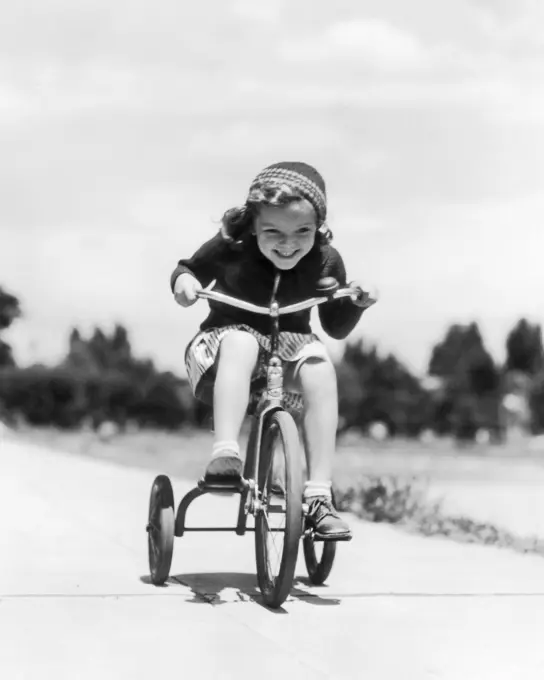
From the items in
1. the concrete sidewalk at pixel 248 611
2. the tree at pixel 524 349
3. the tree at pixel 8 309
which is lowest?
the concrete sidewalk at pixel 248 611

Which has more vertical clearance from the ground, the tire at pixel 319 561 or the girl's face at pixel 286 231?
the girl's face at pixel 286 231

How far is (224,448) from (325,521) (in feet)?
1.45

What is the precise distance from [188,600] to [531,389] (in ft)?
208

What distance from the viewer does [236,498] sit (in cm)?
863

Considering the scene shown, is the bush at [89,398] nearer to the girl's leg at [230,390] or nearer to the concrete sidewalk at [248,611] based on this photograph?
the concrete sidewalk at [248,611]

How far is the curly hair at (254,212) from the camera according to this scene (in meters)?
4.52

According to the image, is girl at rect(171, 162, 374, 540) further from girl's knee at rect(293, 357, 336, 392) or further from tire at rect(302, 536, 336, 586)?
tire at rect(302, 536, 336, 586)

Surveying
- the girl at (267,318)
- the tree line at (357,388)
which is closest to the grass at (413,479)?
the girl at (267,318)

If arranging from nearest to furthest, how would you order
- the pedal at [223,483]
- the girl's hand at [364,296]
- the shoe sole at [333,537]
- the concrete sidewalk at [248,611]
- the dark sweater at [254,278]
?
the concrete sidewalk at [248,611]
the shoe sole at [333,537]
the pedal at [223,483]
the girl's hand at [364,296]
the dark sweater at [254,278]

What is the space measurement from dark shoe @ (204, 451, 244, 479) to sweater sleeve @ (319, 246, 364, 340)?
719 millimetres

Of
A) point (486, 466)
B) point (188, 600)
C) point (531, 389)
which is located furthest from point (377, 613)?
point (531, 389)

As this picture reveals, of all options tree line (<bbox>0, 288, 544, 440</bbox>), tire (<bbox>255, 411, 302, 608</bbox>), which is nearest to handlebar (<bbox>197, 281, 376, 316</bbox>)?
tire (<bbox>255, 411, 302, 608</bbox>)

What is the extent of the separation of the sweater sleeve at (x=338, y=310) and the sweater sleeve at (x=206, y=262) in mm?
400

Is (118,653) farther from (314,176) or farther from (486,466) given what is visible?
(486,466)
